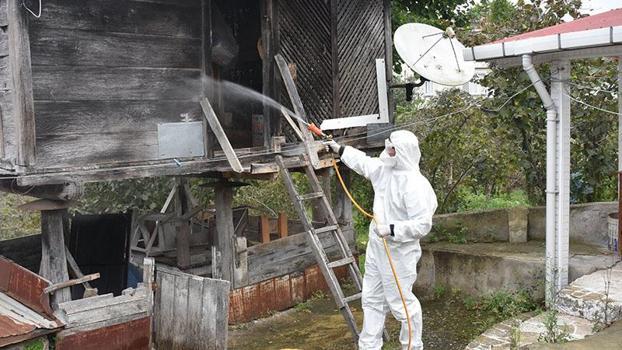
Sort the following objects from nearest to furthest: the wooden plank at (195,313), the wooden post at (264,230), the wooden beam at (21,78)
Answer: the wooden beam at (21,78), the wooden plank at (195,313), the wooden post at (264,230)

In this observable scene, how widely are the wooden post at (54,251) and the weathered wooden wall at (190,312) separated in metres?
1.23

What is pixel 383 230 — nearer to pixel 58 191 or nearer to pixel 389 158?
pixel 389 158

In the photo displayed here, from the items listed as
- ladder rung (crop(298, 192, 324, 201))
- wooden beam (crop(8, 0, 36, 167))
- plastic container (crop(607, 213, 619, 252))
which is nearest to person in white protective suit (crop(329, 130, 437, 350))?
ladder rung (crop(298, 192, 324, 201))

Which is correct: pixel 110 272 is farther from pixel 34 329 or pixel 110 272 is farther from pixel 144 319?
pixel 34 329

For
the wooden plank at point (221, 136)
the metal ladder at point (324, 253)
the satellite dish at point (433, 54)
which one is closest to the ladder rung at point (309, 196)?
the metal ladder at point (324, 253)

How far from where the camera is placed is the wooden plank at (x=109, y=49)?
7156mm

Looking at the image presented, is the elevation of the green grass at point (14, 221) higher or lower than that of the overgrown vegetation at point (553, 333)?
higher

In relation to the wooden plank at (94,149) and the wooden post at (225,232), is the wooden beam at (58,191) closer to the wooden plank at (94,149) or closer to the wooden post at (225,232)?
the wooden plank at (94,149)

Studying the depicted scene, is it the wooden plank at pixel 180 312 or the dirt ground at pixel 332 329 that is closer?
the wooden plank at pixel 180 312

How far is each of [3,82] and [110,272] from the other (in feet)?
12.6

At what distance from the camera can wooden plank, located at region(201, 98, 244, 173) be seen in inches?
320

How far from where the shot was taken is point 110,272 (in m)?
10.0

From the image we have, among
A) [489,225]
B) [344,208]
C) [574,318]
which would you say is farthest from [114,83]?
[489,225]

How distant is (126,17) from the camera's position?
7781 millimetres
